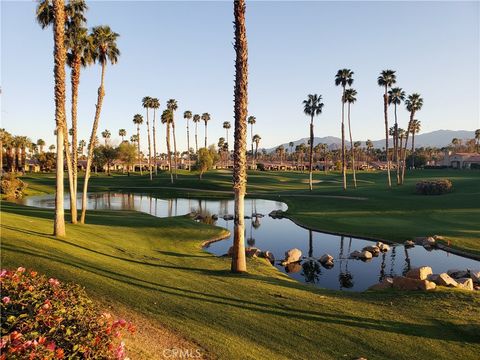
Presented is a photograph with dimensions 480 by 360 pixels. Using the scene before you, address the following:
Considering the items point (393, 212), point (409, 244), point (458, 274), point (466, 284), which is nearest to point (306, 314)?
point (466, 284)

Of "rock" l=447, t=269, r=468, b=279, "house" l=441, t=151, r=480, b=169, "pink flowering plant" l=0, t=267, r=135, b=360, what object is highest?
"house" l=441, t=151, r=480, b=169

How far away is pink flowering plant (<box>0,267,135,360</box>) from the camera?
20.2ft

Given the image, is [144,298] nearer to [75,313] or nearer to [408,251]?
[75,313]

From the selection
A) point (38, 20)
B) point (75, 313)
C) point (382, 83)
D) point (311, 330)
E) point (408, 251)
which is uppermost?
point (382, 83)

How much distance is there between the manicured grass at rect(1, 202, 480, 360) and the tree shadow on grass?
0.12 feet

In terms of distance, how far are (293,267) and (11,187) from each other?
228ft

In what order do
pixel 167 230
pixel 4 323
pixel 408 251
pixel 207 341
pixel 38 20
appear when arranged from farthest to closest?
pixel 167 230 < pixel 408 251 < pixel 38 20 < pixel 207 341 < pixel 4 323

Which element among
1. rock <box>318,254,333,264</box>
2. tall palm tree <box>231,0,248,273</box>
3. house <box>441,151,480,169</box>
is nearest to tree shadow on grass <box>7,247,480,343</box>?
tall palm tree <box>231,0,248,273</box>

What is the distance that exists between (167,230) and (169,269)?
15746 millimetres

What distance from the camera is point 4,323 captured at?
23.8 feet

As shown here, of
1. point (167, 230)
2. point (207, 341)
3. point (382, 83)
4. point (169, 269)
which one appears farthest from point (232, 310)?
point (382, 83)

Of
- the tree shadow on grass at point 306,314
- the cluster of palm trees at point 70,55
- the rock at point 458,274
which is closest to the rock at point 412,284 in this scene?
the tree shadow on grass at point 306,314

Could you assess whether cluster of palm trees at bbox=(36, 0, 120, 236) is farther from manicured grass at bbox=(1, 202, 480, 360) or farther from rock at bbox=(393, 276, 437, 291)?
rock at bbox=(393, 276, 437, 291)

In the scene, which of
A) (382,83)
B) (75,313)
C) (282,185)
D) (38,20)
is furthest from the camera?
(282,185)
